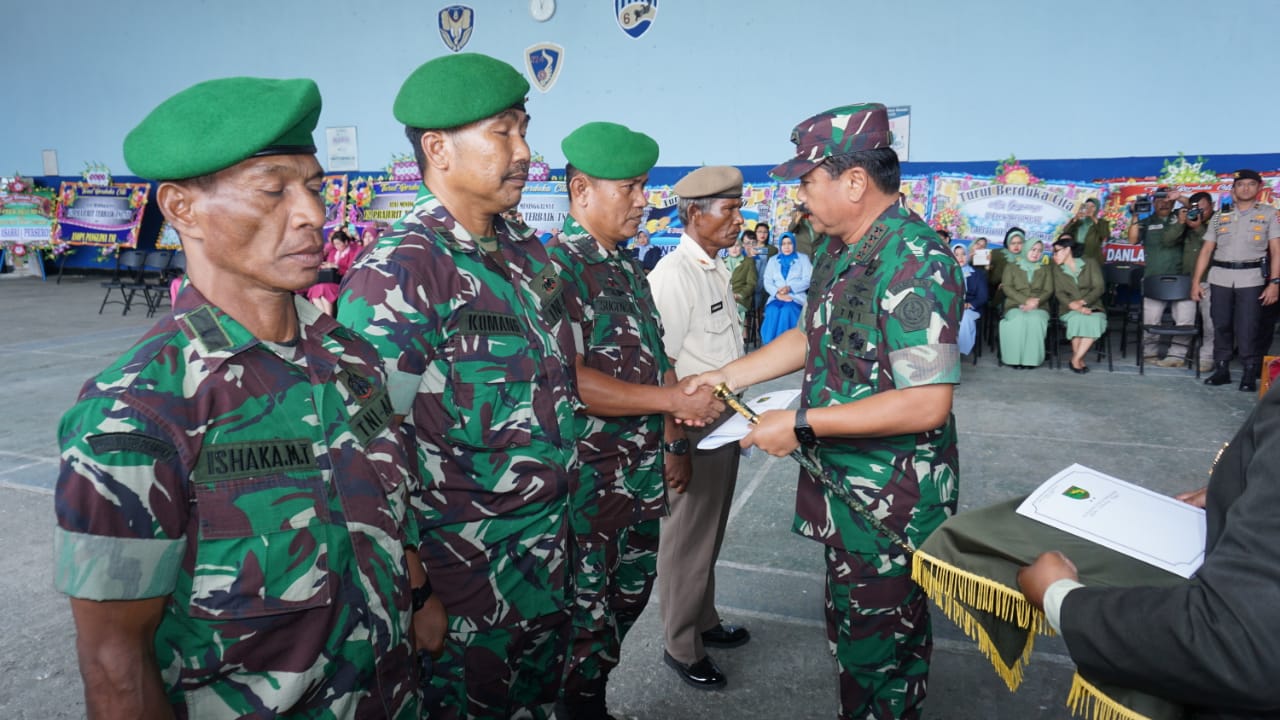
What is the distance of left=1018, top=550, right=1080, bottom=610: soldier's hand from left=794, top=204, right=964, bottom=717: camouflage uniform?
0.61 m

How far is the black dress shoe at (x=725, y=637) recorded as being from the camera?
2740 mm

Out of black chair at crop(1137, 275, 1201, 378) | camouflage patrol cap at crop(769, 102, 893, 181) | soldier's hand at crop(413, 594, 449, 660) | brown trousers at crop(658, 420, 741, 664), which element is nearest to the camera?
soldier's hand at crop(413, 594, 449, 660)

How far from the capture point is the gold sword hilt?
2042 mm

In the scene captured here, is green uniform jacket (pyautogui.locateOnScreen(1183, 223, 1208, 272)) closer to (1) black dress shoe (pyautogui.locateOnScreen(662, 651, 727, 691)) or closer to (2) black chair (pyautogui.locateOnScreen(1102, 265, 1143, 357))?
(2) black chair (pyautogui.locateOnScreen(1102, 265, 1143, 357))

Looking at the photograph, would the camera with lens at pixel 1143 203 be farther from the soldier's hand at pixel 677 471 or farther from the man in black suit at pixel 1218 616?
the man in black suit at pixel 1218 616

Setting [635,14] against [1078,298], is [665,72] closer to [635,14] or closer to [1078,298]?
[635,14]

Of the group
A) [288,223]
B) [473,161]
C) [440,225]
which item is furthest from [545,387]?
[288,223]

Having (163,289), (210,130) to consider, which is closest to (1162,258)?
(210,130)

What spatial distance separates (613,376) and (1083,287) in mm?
7632

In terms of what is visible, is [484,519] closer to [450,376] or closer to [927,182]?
[450,376]

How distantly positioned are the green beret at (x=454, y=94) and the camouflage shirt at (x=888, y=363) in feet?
3.12

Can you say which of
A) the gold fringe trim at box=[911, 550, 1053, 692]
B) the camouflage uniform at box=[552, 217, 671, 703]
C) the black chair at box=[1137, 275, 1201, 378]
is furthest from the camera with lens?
the gold fringe trim at box=[911, 550, 1053, 692]

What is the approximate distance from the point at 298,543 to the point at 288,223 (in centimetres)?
48

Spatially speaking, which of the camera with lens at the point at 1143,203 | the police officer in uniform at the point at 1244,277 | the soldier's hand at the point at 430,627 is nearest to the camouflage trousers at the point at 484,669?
the soldier's hand at the point at 430,627
